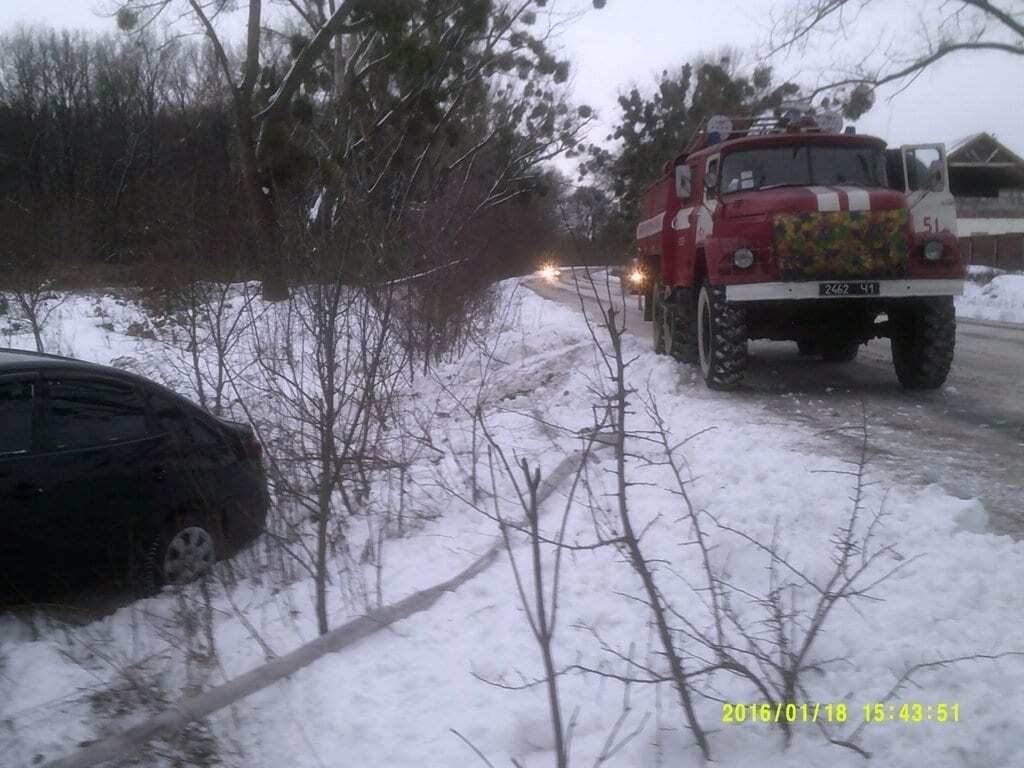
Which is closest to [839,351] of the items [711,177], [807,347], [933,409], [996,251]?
[807,347]

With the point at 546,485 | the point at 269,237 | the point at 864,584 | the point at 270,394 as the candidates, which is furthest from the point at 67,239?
the point at 864,584

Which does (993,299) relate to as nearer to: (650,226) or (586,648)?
(650,226)

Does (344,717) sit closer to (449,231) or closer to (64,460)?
(64,460)

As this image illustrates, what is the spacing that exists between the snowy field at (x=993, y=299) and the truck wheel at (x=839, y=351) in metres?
8.72

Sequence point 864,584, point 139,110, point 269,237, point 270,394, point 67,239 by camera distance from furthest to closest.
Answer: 1. point 139,110
2. point 67,239
3. point 269,237
4. point 270,394
5. point 864,584

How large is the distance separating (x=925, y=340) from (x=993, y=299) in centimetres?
1905

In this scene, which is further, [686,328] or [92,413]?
[686,328]

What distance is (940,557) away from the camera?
184 inches

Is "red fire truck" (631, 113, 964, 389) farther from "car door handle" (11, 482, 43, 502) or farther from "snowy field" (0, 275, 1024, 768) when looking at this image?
"car door handle" (11, 482, 43, 502)

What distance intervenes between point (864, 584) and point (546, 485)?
8.54 ft

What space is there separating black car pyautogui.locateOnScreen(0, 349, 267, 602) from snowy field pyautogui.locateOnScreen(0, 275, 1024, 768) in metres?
0.21

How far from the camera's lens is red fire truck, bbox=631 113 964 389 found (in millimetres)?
9102

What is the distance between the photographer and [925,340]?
9.69 m
